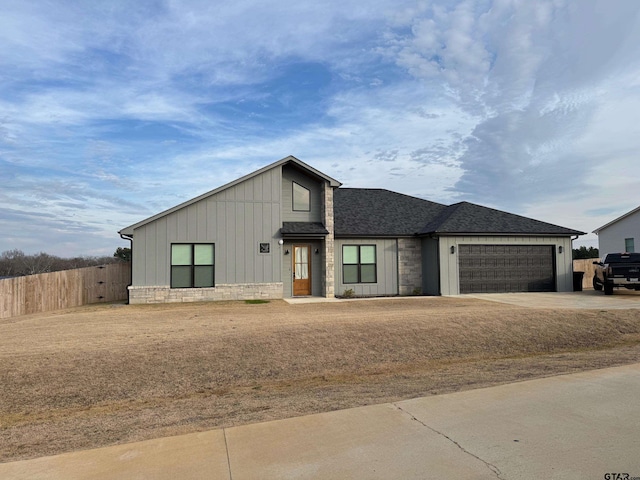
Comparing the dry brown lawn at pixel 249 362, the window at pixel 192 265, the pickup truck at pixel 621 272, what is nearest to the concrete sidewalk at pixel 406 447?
the dry brown lawn at pixel 249 362

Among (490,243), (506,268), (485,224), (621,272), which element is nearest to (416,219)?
(485,224)

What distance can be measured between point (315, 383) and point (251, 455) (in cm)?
391

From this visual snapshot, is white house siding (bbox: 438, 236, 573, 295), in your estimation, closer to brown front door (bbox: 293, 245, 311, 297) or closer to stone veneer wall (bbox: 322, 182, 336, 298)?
stone veneer wall (bbox: 322, 182, 336, 298)

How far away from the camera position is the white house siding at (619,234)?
1181 inches

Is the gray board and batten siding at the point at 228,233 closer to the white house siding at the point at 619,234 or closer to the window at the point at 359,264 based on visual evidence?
the window at the point at 359,264

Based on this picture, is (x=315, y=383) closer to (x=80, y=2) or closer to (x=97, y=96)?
(x=80, y=2)

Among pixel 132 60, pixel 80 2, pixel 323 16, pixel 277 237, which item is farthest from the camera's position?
pixel 277 237

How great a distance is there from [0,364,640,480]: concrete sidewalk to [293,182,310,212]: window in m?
14.6

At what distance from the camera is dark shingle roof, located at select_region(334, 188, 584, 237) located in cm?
2033

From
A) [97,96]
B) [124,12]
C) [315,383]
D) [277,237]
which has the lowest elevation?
[315,383]

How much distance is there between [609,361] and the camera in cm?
837

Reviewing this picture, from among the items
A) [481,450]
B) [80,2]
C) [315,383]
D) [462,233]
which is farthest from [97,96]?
[481,450]

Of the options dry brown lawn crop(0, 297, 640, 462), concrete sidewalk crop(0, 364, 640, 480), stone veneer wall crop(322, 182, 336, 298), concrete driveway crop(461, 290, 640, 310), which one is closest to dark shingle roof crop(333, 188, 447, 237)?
stone veneer wall crop(322, 182, 336, 298)

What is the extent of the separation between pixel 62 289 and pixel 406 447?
1797 centimetres
